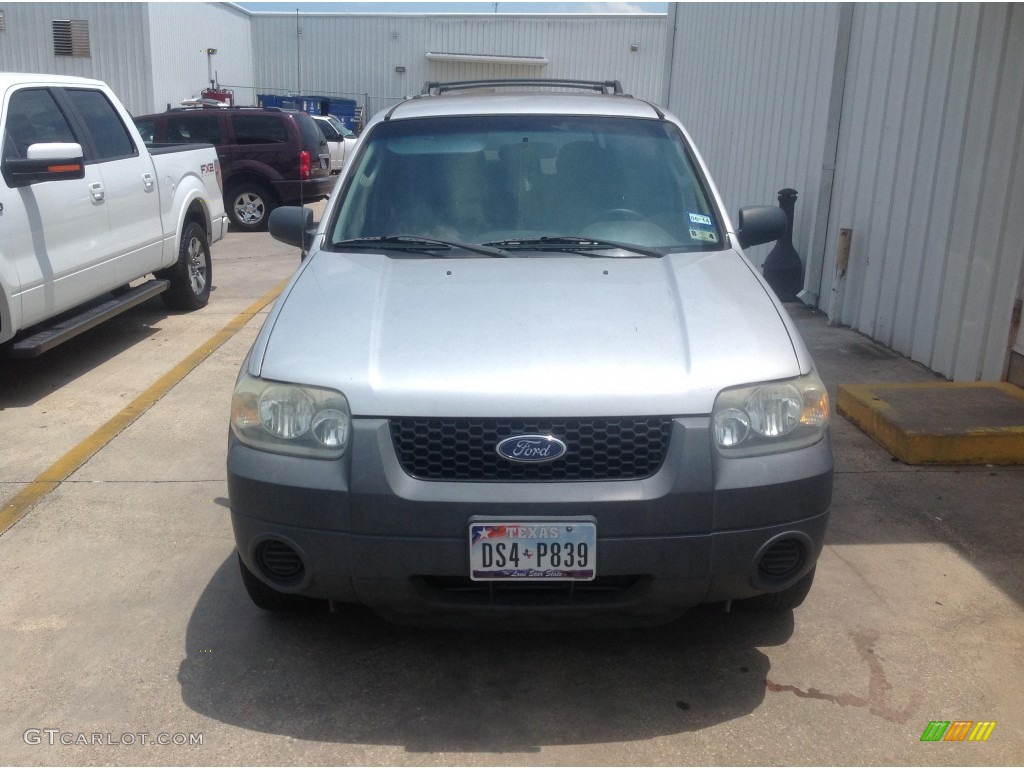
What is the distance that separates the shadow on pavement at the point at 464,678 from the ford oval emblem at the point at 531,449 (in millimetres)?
824

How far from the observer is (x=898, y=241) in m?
7.08

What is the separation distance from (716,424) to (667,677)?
913mm

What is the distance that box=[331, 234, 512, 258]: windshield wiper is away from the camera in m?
3.79

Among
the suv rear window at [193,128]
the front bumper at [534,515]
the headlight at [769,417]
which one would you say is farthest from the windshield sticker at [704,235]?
the suv rear window at [193,128]

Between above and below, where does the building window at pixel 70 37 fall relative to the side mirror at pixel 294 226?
above

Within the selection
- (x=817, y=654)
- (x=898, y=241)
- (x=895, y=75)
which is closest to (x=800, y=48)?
(x=895, y=75)

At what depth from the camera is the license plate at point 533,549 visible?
275cm

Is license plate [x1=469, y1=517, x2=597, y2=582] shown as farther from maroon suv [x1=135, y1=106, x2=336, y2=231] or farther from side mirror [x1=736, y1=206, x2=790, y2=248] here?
maroon suv [x1=135, y1=106, x2=336, y2=231]

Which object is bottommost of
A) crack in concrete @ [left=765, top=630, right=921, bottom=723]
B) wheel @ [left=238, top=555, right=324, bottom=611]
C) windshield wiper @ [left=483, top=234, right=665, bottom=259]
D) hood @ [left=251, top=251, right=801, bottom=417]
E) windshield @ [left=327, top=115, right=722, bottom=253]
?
crack in concrete @ [left=765, top=630, right=921, bottom=723]

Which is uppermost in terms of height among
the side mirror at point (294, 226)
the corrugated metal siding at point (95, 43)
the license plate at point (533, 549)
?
the corrugated metal siding at point (95, 43)

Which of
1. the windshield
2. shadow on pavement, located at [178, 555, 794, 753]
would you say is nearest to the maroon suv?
the windshield

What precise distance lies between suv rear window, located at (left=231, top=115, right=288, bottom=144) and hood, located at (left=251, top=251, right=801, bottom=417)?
12.2 m

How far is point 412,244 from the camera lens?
387 centimetres

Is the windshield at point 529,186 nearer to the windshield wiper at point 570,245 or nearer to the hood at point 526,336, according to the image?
the windshield wiper at point 570,245
